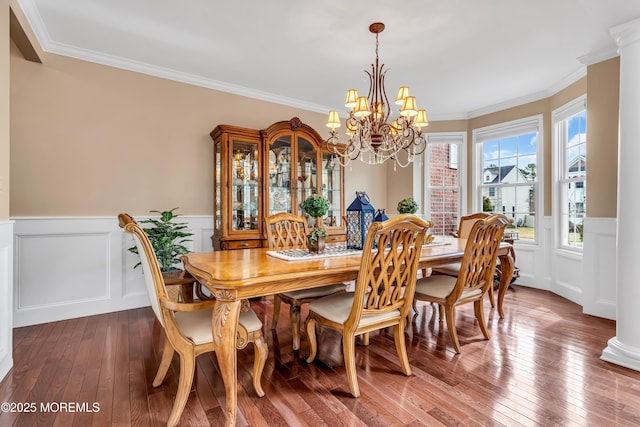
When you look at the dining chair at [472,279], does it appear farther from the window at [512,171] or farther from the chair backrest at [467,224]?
the window at [512,171]

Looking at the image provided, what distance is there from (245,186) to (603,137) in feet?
12.2

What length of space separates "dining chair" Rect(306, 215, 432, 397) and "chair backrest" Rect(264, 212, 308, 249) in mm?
954

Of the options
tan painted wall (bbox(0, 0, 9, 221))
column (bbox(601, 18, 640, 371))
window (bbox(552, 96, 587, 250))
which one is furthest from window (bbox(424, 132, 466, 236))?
tan painted wall (bbox(0, 0, 9, 221))

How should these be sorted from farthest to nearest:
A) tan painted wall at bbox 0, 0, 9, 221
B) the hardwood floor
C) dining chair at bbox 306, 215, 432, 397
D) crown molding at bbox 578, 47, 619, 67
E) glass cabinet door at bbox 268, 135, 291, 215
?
glass cabinet door at bbox 268, 135, 291, 215
crown molding at bbox 578, 47, 619, 67
tan painted wall at bbox 0, 0, 9, 221
dining chair at bbox 306, 215, 432, 397
the hardwood floor

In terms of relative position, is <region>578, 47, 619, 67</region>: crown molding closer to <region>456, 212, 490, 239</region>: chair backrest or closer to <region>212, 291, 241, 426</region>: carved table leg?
<region>456, 212, 490, 239</region>: chair backrest

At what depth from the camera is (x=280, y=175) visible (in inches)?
157

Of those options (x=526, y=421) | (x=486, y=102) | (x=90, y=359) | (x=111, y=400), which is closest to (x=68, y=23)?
(x=90, y=359)

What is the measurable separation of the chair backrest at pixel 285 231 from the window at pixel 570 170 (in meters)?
3.20

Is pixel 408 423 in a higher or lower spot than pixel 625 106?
lower

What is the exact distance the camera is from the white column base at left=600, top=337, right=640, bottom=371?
2.16m

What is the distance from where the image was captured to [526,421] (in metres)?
1.62

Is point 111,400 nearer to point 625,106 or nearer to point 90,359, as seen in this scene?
point 90,359

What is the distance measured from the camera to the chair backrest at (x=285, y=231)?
2959 mm

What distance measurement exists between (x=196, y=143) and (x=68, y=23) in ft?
4.85
